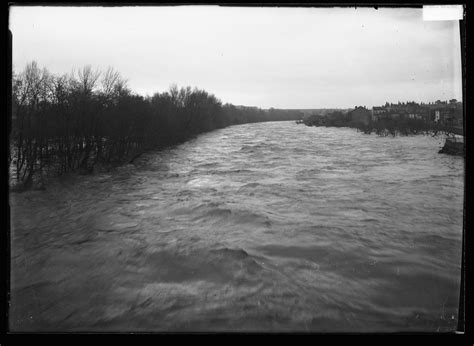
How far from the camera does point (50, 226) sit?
7199mm

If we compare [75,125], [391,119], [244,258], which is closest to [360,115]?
[391,119]

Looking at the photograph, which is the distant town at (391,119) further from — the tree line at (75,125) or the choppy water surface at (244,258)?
the tree line at (75,125)

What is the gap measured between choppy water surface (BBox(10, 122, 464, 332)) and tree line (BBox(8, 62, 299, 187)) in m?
2.02

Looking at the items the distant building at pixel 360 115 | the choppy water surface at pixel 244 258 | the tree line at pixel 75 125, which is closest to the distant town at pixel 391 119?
the distant building at pixel 360 115

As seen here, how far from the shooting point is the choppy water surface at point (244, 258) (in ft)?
10.7

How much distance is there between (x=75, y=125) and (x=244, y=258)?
1371 cm

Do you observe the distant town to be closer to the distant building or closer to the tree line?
the distant building

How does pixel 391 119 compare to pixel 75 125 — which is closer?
pixel 75 125

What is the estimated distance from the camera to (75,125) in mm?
14805

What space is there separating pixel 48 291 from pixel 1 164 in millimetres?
2779

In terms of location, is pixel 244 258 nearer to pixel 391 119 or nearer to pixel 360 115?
pixel 391 119

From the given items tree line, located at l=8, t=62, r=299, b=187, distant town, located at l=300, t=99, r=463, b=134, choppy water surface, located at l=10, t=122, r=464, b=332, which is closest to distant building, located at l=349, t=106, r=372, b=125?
distant town, located at l=300, t=99, r=463, b=134

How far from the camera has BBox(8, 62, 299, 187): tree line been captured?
10.5m
